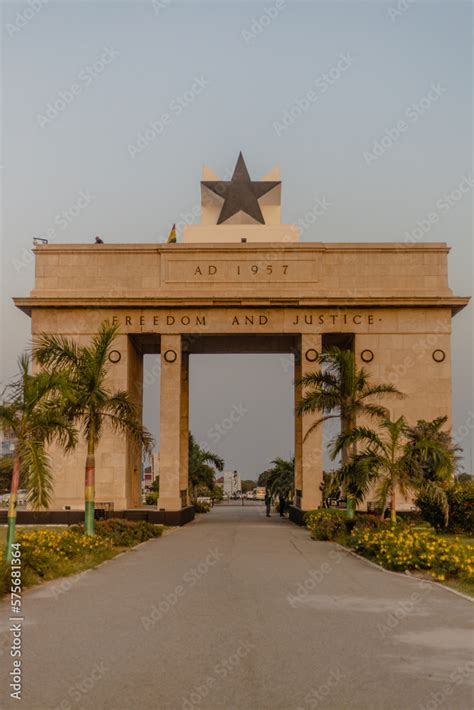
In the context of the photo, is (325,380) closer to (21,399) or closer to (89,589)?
(21,399)

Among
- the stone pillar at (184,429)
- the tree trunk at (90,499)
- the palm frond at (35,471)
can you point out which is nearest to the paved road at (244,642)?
the palm frond at (35,471)

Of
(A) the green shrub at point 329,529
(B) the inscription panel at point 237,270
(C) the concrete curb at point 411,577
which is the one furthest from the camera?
(B) the inscription panel at point 237,270

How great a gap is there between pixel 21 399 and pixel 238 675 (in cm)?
1155

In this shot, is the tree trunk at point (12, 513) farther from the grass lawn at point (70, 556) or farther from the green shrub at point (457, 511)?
the green shrub at point (457, 511)

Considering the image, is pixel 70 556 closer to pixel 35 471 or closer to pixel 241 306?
pixel 35 471

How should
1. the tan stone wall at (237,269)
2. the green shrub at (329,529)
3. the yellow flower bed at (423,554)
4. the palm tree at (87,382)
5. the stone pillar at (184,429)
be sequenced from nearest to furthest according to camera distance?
the yellow flower bed at (423,554), the palm tree at (87,382), the green shrub at (329,529), the tan stone wall at (237,269), the stone pillar at (184,429)

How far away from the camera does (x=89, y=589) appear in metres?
15.2

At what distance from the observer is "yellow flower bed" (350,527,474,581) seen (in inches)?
653

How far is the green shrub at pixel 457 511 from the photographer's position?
2961 cm

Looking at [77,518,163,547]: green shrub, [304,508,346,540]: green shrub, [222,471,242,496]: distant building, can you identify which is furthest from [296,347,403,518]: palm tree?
[222,471,242,496]: distant building
